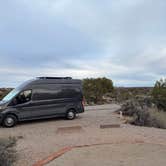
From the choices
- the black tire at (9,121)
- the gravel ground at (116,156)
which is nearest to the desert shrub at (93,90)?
the black tire at (9,121)

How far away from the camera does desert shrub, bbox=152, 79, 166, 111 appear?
70.8 feet

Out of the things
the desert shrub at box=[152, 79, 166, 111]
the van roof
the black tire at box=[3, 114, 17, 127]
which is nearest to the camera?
the black tire at box=[3, 114, 17, 127]

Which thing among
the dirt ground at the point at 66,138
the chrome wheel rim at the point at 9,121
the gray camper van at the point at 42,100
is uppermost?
the gray camper van at the point at 42,100

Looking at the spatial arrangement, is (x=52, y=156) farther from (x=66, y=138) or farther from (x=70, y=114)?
(x=70, y=114)

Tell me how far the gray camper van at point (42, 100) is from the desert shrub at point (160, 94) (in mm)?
8960

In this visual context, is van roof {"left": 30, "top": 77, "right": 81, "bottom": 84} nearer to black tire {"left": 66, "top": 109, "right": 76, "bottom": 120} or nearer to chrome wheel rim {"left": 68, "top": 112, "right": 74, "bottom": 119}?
black tire {"left": 66, "top": 109, "right": 76, "bottom": 120}

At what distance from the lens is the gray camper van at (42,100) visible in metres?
13.1

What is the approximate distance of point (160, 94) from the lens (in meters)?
21.8

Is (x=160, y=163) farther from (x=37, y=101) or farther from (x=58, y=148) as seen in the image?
(x=37, y=101)

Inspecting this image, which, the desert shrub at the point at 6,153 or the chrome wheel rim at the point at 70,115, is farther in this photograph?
the chrome wheel rim at the point at 70,115

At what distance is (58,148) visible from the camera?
8227 mm

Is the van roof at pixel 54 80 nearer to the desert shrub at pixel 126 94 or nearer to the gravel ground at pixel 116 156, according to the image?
the gravel ground at pixel 116 156

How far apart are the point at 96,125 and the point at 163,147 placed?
473 centimetres

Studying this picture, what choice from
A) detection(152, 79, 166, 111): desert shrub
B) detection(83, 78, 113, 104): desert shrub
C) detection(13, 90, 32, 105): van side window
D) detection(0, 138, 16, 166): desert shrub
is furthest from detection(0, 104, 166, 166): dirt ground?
detection(83, 78, 113, 104): desert shrub
